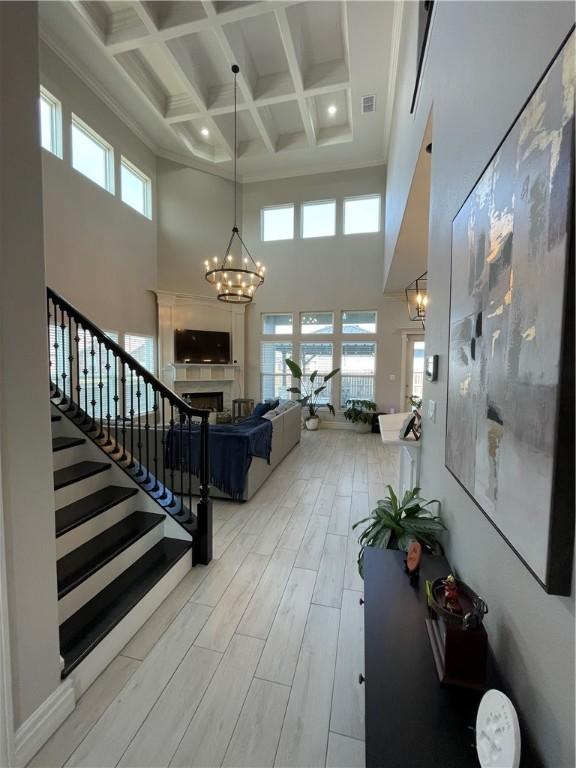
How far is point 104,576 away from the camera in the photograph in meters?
2.13

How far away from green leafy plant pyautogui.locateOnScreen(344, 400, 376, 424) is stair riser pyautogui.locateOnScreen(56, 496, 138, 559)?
6.03 metres

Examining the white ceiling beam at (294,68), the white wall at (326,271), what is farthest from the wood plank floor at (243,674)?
the white ceiling beam at (294,68)

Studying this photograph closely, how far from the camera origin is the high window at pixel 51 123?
5.28 metres

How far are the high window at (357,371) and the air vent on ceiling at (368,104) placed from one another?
185 inches

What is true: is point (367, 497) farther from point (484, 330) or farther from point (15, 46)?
point (15, 46)

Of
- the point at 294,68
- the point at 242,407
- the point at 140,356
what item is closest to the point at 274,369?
the point at 242,407

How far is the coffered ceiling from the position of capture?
482 centimetres

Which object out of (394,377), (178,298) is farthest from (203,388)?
(394,377)

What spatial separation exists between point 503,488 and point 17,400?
1700mm

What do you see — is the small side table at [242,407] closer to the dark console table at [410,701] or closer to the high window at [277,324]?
the high window at [277,324]

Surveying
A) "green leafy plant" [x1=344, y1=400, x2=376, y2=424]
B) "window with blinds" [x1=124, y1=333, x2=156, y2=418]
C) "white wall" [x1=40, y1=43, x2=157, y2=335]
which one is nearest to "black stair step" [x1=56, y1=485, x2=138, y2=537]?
"white wall" [x1=40, y1=43, x2=157, y2=335]

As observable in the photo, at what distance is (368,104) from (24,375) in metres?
7.64

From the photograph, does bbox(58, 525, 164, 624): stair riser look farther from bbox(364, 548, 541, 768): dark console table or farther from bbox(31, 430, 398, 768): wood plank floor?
bbox(364, 548, 541, 768): dark console table

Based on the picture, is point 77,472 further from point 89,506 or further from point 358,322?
point 358,322
